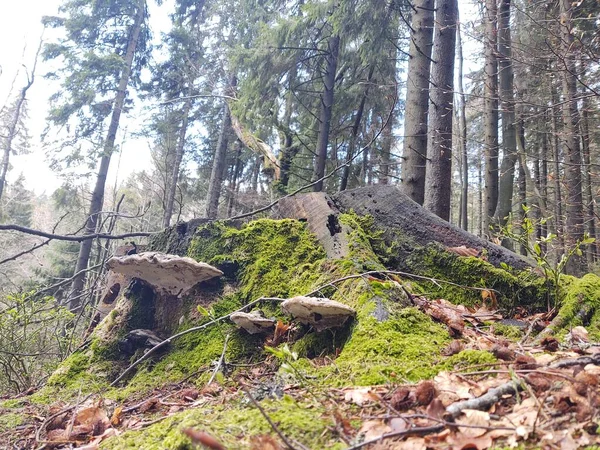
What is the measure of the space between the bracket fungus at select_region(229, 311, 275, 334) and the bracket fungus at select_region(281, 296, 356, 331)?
0.78 ft

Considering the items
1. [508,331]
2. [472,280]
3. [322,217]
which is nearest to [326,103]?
[322,217]

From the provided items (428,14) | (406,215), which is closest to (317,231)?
(406,215)

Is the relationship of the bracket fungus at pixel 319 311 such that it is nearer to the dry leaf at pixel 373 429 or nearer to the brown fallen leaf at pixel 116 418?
the dry leaf at pixel 373 429

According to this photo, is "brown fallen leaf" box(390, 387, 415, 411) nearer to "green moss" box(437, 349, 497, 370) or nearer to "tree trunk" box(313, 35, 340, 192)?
"green moss" box(437, 349, 497, 370)

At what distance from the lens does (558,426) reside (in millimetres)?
947

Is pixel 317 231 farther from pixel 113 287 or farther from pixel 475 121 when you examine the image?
pixel 475 121

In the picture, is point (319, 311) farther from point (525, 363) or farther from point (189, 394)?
point (525, 363)

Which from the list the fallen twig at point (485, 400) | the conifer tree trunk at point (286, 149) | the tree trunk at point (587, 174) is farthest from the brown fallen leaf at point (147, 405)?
the conifer tree trunk at point (286, 149)

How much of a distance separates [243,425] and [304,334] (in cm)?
116

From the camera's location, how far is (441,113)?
5.18m

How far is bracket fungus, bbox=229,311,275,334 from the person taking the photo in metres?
2.31

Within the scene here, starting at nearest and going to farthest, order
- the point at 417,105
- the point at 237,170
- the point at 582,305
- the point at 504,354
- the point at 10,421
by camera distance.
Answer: the point at 504,354 → the point at 10,421 → the point at 582,305 → the point at 417,105 → the point at 237,170

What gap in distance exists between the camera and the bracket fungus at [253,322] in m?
2.31

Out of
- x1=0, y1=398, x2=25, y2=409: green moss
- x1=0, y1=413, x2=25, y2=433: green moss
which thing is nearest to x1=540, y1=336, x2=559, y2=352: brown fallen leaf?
x1=0, y1=413, x2=25, y2=433: green moss
